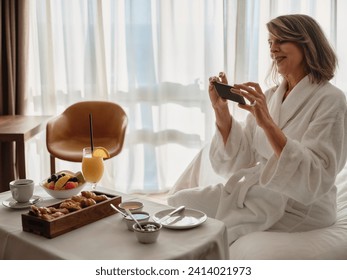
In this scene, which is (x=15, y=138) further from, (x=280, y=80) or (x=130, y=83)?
(x=280, y=80)

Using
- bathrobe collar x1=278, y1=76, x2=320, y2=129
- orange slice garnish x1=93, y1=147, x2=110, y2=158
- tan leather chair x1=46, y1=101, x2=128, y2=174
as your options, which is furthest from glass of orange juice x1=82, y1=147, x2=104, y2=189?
tan leather chair x1=46, y1=101, x2=128, y2=174

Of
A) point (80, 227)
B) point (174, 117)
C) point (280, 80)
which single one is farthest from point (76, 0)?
point (80, 227)

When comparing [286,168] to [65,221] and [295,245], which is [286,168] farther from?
[65,221]

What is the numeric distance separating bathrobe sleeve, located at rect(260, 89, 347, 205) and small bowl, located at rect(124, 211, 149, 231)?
0.64m

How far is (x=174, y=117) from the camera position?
3.81 metres

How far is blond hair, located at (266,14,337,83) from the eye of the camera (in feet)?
7.01

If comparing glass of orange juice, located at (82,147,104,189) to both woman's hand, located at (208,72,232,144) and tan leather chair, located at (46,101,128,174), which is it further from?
tan leather chair, located at (46,101,128,174)

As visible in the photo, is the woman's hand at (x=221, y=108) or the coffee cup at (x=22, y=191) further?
the woman's hand at (x=221, y=108)

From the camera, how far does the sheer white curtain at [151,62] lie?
3.58 metres

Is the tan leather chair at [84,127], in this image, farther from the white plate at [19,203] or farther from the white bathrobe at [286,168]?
the white plate at [19,203]

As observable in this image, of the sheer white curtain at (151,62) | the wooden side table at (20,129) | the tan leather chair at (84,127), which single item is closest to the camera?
the wooden side table at (20,129)

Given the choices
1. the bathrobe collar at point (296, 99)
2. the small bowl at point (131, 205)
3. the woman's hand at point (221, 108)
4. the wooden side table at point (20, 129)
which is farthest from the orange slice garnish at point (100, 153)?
the wooden side table at point (20, 129)

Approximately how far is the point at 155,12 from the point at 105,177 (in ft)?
4.48

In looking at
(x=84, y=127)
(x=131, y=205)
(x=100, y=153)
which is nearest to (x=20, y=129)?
(x=84, y=127)
